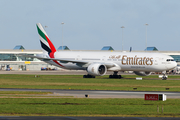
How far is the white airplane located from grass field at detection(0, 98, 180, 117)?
42.0m

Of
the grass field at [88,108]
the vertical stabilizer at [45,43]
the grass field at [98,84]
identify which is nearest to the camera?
the grass field at [88,108]

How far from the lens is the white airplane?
73500 mm

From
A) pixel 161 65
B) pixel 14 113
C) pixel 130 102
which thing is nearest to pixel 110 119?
pixel 14 113

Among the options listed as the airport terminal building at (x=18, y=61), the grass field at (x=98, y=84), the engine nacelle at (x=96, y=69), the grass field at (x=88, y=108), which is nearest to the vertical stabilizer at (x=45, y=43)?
the engine nacelle at (x=96, y=69)

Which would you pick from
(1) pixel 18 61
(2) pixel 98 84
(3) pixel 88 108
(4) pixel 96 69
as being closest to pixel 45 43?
(4) pixel 96 69

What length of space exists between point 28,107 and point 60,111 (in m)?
3.44

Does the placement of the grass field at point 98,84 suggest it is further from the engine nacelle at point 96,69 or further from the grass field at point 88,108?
the grass field at point 88,108

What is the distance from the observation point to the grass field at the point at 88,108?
24.3 metres

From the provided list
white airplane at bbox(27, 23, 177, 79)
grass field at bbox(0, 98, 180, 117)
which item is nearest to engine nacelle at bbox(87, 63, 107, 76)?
white airplane at bbox(27, 23, 177, 79)

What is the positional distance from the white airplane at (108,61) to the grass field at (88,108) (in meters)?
42.0

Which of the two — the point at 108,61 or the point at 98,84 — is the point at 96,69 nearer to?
the point at 108,61

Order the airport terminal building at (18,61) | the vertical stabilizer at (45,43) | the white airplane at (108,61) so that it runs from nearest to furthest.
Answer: the white airplane at (108,61) < the vertical stabilizer at (45,43) < the airport terminal building at (18,61)

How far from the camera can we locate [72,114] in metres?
24.0

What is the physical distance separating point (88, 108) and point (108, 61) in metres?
51.1
